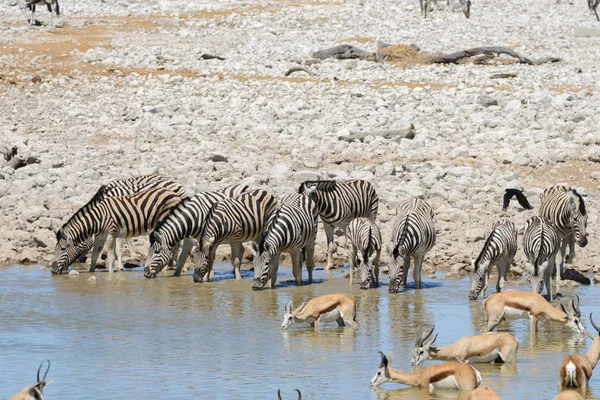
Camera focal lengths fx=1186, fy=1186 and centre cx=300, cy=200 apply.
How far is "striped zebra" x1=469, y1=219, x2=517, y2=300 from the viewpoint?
13328 mm

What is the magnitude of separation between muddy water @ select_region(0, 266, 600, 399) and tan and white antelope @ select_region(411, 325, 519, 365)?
0.37ft

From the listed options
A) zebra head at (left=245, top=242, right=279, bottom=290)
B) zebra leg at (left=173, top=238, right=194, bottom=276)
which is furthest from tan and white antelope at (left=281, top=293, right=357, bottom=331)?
zebra leg at (left=173, top=238, right=194, bottom=276)

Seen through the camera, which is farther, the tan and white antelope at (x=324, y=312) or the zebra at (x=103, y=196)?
the zebra at (x=103, y=196)

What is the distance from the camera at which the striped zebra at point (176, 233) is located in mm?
15508

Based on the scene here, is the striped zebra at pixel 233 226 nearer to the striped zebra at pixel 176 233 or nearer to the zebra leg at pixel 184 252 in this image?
the striped zebra at pixel 176 233

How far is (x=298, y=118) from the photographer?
24.0m

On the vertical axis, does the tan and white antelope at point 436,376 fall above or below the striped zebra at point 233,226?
below

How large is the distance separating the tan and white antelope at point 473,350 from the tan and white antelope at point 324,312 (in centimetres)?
179

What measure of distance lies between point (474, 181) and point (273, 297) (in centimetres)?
620

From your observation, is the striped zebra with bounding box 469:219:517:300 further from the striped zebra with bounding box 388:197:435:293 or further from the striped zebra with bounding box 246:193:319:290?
the striped zebra with bounding box 246:193:319:290

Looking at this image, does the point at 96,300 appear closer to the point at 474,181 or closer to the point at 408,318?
the point at 408,318

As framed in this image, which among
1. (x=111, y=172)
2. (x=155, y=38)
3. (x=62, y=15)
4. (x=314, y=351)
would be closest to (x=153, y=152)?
(x=111, y=172)

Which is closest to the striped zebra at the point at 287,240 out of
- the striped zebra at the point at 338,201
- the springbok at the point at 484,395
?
the striped zebra at the point at 338,201

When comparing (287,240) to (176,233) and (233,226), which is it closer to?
(233,226)
